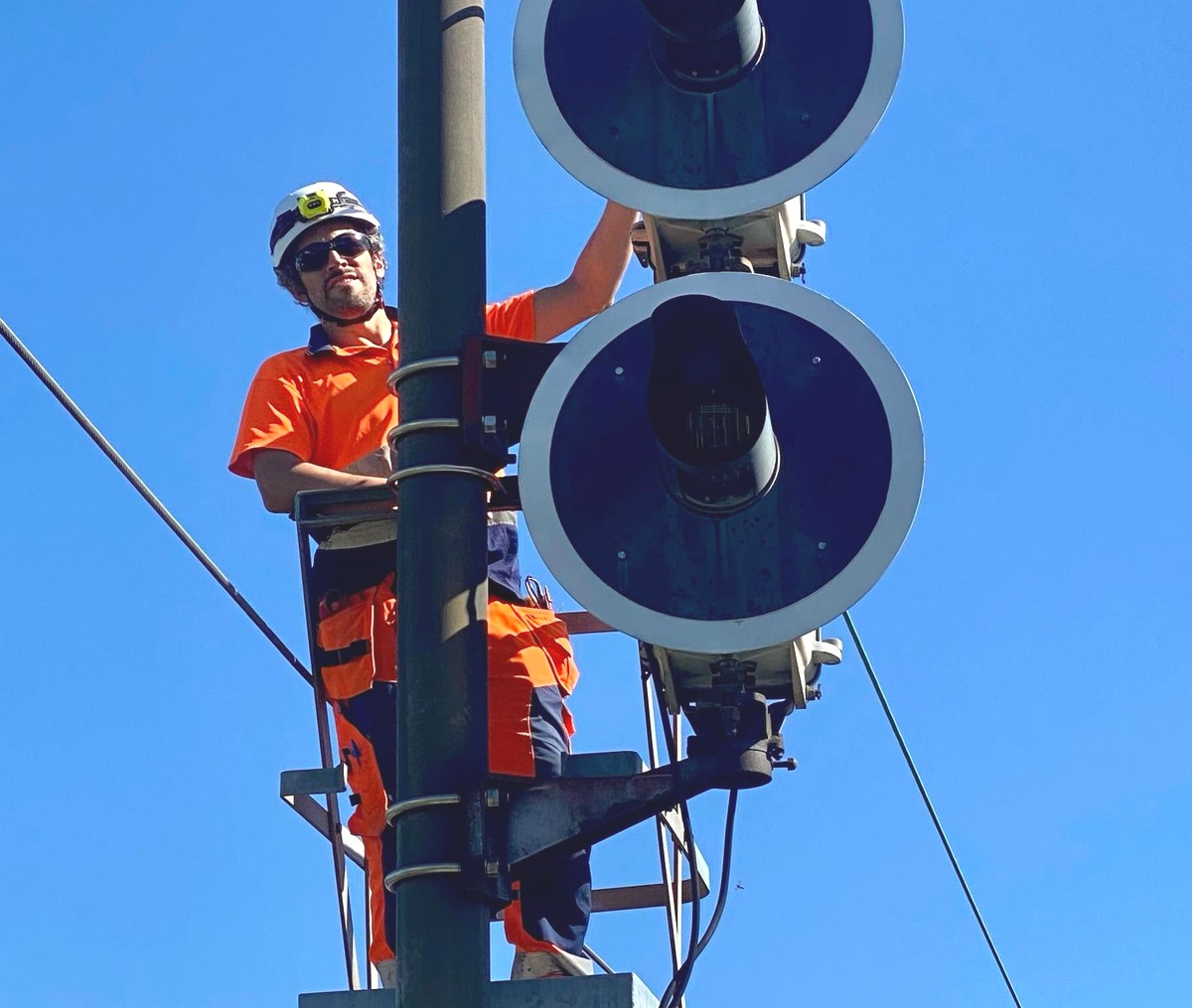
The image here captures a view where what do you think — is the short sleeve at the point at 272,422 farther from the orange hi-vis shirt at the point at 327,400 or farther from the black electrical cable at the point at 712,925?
the black electrical cable at the point at 712,925

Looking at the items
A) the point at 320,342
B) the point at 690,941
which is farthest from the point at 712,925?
the point at 320,342

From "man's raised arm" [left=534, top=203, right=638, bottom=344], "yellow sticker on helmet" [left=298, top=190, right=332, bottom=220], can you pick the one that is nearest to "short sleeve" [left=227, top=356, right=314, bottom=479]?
"yellow sticker on helmet" [left=298, top=190, right=332, bottom=220]

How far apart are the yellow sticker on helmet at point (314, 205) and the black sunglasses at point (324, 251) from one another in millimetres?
85

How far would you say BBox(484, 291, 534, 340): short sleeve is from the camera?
6.50 metres

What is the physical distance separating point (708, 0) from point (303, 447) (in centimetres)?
216

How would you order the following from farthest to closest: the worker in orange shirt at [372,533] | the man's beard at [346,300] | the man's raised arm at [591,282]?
the man's beard at [346,300], the man's raised arm at [591,282], the worker in orange shirt at [372,533]

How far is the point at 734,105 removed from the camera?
4805mm

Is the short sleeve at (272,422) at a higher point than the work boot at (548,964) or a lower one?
higher

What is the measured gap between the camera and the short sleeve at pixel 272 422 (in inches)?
246

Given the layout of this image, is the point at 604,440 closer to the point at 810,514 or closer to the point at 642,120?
the point at 810,514

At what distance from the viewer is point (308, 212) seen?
670 centimetres

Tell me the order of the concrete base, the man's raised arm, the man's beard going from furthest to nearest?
the man's beard, the man's raised arm, the concrete base

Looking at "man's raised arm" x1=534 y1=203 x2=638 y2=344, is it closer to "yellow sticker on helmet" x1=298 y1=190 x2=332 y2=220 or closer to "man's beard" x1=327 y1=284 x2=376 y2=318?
"man's beard" x1=327 y1=284 x2=376 y2=318

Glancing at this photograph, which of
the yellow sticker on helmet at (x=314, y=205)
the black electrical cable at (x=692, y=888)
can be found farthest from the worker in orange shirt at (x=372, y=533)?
the black electrical cable at (x=692, y=888)
